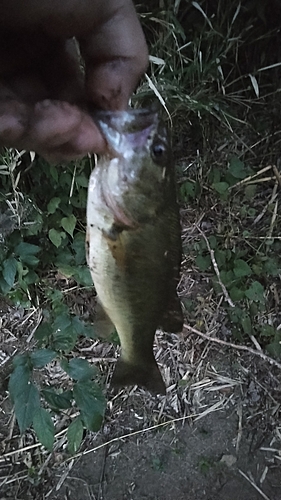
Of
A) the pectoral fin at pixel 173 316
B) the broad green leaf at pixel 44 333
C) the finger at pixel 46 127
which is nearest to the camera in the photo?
the finger at pixel 46 127

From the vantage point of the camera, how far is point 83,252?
81.1 inches

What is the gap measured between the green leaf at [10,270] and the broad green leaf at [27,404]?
1.88 ft

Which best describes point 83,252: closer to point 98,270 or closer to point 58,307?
point 58,307

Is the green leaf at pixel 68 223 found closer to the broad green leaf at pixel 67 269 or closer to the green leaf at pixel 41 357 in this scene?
the broad green leaf at pixel 67 269

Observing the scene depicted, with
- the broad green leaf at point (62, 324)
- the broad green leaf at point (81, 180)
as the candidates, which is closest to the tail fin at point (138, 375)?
the broad green leaf at point (62, 324)

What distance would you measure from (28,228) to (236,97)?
1.01 meters

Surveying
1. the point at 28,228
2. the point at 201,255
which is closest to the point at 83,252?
the point at 28,228

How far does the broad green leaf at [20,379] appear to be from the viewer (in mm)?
1381

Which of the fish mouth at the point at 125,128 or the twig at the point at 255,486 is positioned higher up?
the fish mouth at the point at 125,128

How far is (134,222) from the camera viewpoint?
956 mm

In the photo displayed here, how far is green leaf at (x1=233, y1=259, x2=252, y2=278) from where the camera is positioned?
2150 millimetres

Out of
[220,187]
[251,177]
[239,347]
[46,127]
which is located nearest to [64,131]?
[46,127]

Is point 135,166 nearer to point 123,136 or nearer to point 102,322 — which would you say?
point 123,136

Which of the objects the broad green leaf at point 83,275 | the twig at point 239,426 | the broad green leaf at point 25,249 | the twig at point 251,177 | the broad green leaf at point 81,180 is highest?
the broad green leaf at point 81,180
